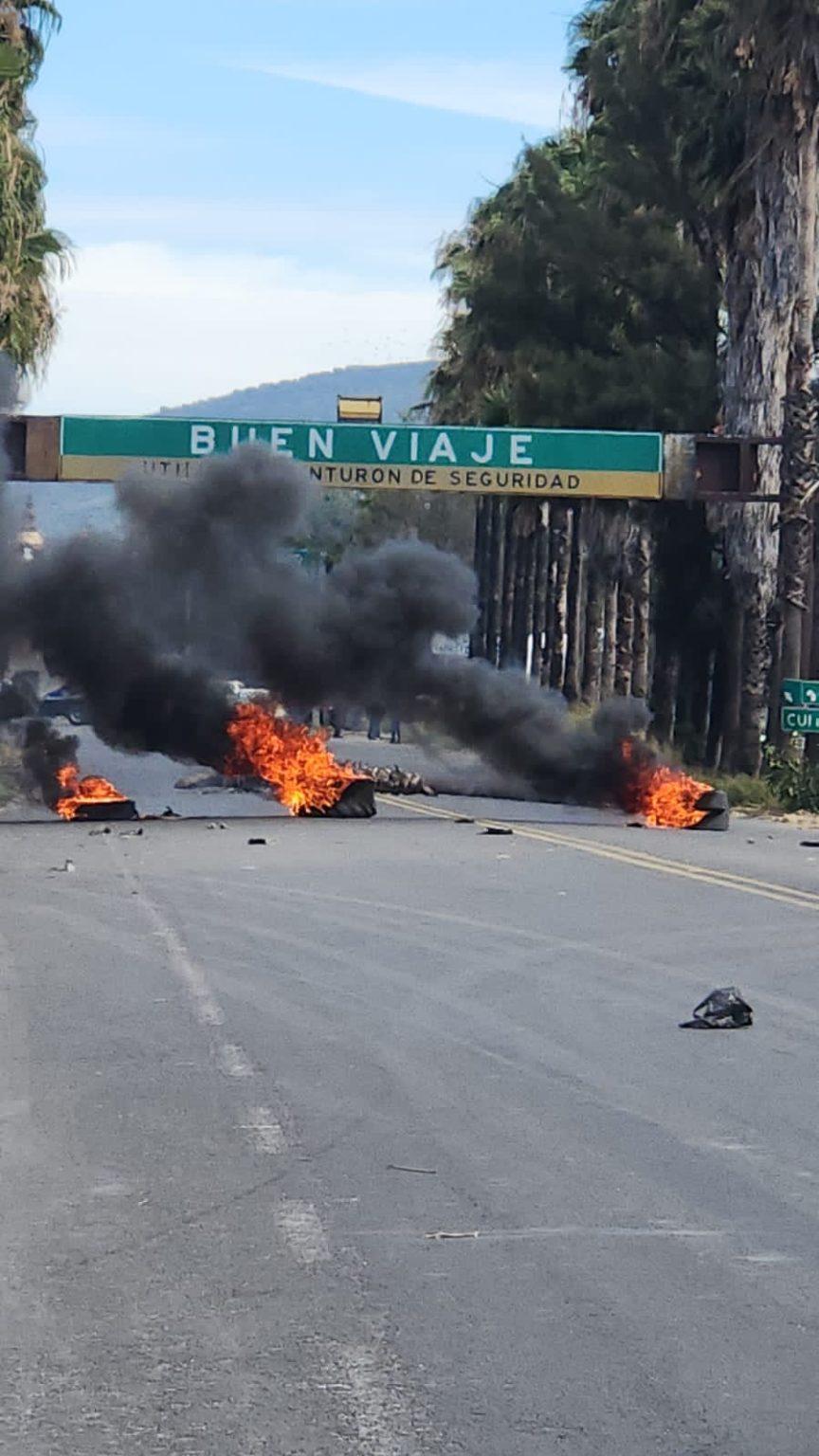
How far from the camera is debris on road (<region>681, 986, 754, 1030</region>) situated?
11.7 m

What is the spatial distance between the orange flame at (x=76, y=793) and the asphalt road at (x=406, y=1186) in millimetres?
11575

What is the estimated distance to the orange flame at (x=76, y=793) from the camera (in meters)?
28.4

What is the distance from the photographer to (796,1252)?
7.04 m

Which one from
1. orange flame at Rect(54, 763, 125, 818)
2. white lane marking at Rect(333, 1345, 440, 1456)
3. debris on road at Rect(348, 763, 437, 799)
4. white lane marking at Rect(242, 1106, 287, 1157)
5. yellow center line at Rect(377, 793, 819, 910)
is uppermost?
white lane marking at Rect(333, 1345, 440, 1456)

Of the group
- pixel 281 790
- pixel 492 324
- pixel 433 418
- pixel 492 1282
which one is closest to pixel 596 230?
pixel 492 324

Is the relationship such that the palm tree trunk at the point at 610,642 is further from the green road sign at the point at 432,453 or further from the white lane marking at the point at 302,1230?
the white lane marking at the point at 302,1230

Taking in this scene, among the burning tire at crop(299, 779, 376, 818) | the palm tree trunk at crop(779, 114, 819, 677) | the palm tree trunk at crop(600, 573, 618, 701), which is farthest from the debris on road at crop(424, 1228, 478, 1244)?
the palm tree trunk at crop(600, 573, 618, 701)

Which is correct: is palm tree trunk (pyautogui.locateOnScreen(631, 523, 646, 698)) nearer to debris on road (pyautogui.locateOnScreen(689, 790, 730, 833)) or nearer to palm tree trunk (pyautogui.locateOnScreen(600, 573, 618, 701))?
palm tree trunk (pyautogui.locateOnScreen(600, 573, 618, 701))

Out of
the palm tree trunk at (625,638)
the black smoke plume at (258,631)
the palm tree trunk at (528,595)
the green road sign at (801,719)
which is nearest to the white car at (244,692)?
the black smoke plume at (258,631)

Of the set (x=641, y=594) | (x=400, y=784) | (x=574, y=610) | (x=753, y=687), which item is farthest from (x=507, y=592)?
(x=400, y=784)

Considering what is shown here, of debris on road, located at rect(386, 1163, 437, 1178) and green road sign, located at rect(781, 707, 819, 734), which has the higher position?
debris on road, located at rect(386, 1163, 437, 1178)

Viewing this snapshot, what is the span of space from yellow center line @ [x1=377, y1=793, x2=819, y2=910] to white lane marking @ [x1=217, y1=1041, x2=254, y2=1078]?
297 inches

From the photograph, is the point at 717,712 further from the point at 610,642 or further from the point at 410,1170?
the point at 410,1170

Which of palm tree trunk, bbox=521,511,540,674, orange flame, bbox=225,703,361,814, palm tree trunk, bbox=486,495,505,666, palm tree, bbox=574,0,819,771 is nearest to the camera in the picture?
orange flame, bbox=225,703,361,814
